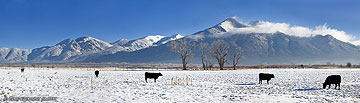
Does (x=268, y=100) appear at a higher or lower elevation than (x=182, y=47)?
lower

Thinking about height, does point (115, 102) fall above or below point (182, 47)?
below

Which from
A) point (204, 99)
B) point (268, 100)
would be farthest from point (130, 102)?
point (268, 100)

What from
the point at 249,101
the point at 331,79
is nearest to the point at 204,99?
the point at 249,101

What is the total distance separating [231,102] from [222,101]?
0.58m

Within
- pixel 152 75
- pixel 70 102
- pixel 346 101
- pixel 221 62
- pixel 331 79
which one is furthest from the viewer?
pixel 221 62

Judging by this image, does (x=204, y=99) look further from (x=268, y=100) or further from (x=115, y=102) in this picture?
(x=115, y=102)

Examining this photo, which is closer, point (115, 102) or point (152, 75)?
point (115, 102)

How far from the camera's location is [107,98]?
51.2ft

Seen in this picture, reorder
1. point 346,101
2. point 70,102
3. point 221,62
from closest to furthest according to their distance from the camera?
point 70,102 → point 346,101 → point 221,62

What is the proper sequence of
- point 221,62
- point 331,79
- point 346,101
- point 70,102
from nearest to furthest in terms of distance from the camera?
1. point 70,102
2. point 346,101
3. point 331,79
4. point 221,62

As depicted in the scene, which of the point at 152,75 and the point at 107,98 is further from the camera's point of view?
the point at 152,75

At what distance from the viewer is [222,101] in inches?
585

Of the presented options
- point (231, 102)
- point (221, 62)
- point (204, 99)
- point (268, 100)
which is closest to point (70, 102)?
point (204, 99)

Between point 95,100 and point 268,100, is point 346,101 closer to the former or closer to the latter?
point 268,100
